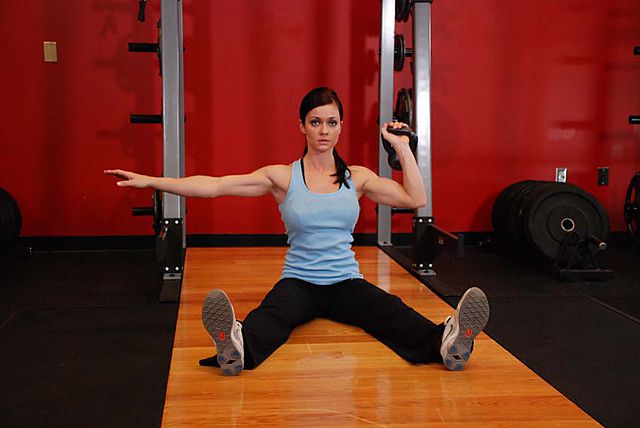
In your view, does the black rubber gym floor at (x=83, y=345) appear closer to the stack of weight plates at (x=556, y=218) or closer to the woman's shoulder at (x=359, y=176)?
the woman's shoulder at (x=359, y=176)

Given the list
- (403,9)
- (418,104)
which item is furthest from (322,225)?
(403,9)

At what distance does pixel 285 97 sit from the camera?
4.39 meters

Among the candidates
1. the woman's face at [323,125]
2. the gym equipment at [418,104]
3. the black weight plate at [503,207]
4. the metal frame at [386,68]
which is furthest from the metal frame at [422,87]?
the woman's face at [323,125]

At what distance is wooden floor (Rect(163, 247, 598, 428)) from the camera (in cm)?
176

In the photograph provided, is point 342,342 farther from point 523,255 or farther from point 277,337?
point 523,255

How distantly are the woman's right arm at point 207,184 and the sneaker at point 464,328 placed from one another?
823 mm

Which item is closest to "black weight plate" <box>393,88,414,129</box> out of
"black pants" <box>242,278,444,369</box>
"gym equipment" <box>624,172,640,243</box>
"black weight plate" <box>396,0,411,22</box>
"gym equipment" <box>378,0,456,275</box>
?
"gym equipment" <box>378,0,456,275</box>

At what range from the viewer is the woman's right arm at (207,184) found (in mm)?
2242

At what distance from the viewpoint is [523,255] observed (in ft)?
14.0

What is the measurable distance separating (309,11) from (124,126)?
135 centimetres

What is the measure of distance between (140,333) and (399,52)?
2167 mm

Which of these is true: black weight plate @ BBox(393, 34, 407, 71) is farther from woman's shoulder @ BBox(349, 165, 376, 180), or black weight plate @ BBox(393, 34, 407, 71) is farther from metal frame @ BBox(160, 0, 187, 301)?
woman's shoulder @ BBox(349, 165, 376, 180)

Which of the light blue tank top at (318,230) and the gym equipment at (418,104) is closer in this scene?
the light blue tank top at (318,230)


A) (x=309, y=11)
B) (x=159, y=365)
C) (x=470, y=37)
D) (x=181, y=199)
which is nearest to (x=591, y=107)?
(x=470, y=37)
